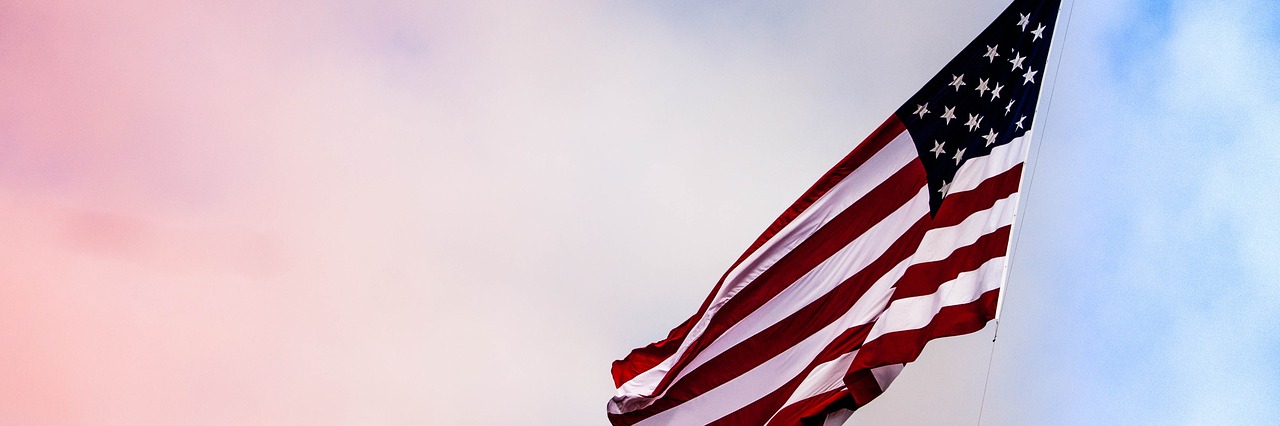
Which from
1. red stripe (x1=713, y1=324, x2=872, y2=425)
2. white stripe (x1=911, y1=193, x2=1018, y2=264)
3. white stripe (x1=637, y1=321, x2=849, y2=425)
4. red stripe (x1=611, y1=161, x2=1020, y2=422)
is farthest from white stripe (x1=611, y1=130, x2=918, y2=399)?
white stripe (x1=911, y1=193, x2=1018, y2=264)

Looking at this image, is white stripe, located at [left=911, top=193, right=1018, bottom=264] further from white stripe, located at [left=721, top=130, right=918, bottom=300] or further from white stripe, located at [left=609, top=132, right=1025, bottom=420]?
white stripe, located at [left=721, top=130, right=918, bottom=300]

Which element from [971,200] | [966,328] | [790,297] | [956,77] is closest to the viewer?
[966,328]

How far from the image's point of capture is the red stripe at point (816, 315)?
1395 centimetres

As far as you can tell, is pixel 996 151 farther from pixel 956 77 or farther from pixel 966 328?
pixel 966 328

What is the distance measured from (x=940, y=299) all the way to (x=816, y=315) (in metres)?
2.74

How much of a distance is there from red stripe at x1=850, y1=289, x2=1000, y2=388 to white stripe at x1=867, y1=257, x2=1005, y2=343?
0.07 m

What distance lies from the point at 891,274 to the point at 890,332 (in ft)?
5.04

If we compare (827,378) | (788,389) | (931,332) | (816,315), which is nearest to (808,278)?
(816,315)

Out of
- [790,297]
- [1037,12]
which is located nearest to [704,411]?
[790,297]

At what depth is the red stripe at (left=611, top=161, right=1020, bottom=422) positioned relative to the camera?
45.8 ft

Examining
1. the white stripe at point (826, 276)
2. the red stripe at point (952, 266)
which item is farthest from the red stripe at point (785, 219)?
the red stripe at point (952, 266)

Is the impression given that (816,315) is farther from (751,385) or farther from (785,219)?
(785,219)

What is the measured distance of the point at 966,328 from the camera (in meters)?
12.7

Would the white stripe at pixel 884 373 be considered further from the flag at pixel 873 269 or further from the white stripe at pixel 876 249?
the white stripe at pixel 876 249
